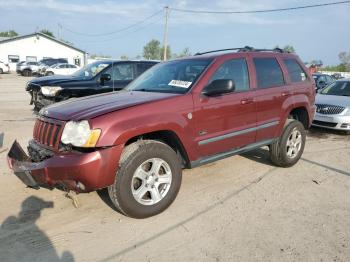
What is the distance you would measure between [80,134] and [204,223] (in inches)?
63.8

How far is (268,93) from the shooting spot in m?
5.16

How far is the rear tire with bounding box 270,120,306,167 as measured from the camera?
5582 millimetres

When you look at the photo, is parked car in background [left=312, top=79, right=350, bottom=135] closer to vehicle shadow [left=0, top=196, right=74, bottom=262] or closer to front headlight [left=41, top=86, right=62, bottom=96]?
front headlight [left=41, top=86, right=62, bottom=96]

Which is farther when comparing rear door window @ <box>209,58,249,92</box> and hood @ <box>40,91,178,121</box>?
rear door window @ <box>209,58,249,92</box>

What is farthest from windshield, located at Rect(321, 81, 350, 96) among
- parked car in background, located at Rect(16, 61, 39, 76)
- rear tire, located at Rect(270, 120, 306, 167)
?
parked car in background, located at Rect(16, 61, 39, 76)

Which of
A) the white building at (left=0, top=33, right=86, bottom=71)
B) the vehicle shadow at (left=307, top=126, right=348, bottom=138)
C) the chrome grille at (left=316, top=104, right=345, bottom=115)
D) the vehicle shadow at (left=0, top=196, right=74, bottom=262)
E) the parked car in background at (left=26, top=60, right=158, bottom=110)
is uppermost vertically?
the white building at (left=0, top=33, right=86, bottom=71)

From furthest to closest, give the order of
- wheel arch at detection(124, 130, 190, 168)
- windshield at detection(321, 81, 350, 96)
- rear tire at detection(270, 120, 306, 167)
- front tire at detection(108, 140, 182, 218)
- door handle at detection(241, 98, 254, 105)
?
windshield at detection(321, 81, 350, 96) → rear tire at detection(270, 120, 306, 167) → door handle at detection(241, 98, 254, 105) → wheel arch at detection(124, 130, 190, 168) → front tire at detection(108, 140, 182, 218)

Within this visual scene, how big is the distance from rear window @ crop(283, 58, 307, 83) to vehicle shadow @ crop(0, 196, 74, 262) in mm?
4198

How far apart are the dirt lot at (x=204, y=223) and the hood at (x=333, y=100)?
408 cm

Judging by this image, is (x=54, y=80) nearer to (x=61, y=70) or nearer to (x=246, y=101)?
(x=246, y=101)

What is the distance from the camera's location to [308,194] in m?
4.68

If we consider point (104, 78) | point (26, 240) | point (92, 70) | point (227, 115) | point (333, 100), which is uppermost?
point (92, 70)

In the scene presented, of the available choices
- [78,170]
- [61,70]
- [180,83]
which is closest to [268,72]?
[180,83]

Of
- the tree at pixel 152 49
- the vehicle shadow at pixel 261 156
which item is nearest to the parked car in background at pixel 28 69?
the vehicle shadow at pixel 261 156
